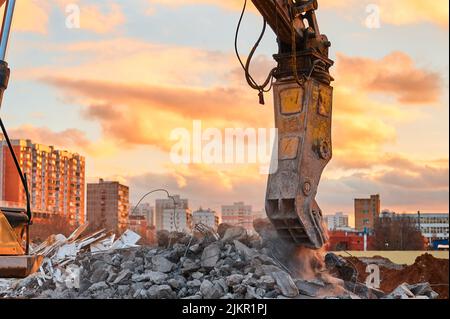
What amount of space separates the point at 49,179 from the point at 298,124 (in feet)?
9.01

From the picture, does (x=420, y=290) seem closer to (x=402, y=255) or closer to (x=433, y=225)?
(x=433, y=225)

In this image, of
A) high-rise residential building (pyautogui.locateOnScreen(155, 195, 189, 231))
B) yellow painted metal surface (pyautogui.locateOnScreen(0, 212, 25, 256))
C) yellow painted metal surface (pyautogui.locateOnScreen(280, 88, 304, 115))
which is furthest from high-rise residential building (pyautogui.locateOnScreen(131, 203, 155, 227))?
yellow painted metal surface (pyautogui.locateOnScreen(0, 212, 25, 256))

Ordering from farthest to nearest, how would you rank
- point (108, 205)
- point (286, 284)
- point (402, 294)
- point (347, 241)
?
point (347, 241)
point (108, 205)
point (402, 294)
point (286, 284)

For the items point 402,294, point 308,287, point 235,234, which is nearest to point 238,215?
point 235,234

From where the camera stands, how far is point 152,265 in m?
6.71

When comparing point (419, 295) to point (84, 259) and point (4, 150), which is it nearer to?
point (84, 259)

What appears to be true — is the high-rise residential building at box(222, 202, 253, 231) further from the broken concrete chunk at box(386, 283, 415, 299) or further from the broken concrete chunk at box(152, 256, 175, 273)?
the broken concrete chunk at box(386, 283, 415, 299)

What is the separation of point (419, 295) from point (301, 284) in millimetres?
1366

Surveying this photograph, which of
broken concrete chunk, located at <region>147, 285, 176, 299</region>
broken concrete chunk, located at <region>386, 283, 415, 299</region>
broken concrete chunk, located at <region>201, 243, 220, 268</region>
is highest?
broken concrete chunk, located at <region>201, 243, 220, 268</region>

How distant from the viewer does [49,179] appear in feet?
24.0

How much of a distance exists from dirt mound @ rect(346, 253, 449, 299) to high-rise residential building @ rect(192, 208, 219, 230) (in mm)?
1860

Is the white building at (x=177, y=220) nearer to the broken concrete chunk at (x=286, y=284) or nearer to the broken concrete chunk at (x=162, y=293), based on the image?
the broken concrete chunk at (x=162, y=293)

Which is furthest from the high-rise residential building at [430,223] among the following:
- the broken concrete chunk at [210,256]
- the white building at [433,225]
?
the broken concrete chunk at [210,256]

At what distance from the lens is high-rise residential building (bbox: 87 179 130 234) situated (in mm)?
7078
